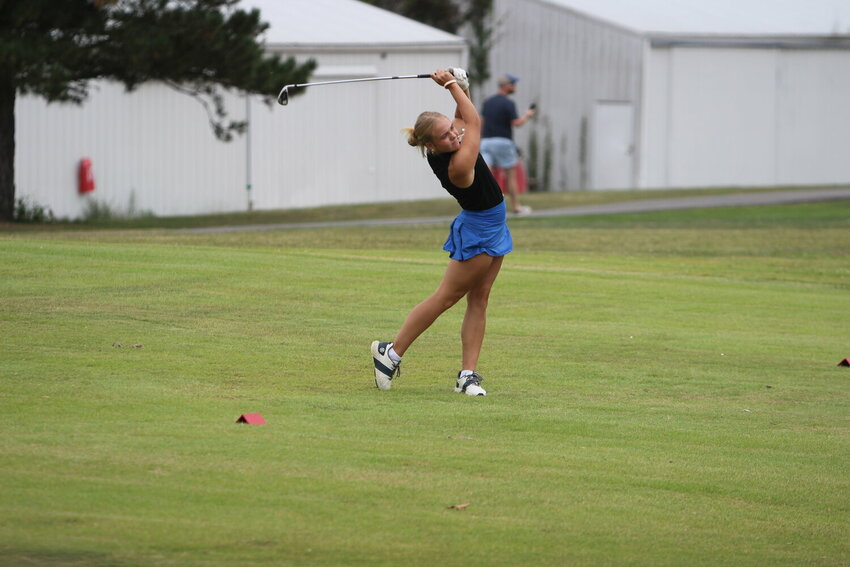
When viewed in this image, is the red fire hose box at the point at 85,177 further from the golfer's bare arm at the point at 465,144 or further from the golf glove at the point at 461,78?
the golfer's bare arm at the point at 465,144

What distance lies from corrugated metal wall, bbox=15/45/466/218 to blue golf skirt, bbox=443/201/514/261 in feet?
60.5

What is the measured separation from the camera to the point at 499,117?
24.6 meters

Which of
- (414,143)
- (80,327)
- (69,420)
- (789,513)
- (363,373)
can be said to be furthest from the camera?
(80,327)

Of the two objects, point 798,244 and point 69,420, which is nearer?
point 69,420

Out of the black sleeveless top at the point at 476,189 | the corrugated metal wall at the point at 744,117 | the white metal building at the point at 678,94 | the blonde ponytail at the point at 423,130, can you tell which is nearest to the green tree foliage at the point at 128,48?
the black sleeveless top at the point at 476,189

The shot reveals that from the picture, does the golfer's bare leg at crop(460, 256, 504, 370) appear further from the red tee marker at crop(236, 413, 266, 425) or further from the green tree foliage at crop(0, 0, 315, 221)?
the green tree foliage at crop(0, 0, 315, 221)

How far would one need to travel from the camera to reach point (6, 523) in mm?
5301

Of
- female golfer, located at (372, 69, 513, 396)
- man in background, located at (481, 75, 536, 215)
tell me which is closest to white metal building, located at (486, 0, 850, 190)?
man in background, located at (481, 75, 536, 215)

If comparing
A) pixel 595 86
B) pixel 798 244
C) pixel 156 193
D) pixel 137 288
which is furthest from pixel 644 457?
pixel 595 86

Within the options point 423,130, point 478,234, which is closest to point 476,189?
point 478,234

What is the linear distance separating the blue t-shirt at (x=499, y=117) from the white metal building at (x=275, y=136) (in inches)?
246

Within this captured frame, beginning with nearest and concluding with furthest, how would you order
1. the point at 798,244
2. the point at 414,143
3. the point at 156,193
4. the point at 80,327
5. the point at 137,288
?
the point at 414,143 < the point at 80,327 < the point at 137,288 < the point at 798,244 < the point at 156,193

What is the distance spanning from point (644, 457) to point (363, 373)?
2.55m

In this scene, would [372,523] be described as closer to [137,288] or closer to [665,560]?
[665,560]
